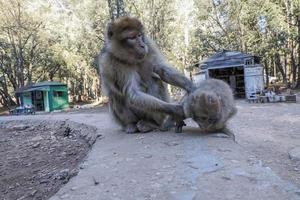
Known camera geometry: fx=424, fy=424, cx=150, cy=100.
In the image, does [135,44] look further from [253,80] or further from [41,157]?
[253,80]

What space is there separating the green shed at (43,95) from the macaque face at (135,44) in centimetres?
2235

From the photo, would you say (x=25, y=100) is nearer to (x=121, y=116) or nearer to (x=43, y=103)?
(x=43, y=103)

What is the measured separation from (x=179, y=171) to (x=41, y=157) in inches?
139

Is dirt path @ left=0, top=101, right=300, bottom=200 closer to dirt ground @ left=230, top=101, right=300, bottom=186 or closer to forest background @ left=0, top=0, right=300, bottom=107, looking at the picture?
dirt ground @ left=230, top=101, right=300, bottom=186

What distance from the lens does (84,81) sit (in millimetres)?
42938

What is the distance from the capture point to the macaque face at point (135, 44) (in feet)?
16.7

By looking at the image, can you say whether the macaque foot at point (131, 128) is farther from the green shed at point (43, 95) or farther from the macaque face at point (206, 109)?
the green shed at point (43, 95)

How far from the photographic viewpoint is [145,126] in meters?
5.55

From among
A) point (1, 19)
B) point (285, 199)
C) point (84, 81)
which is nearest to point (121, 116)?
point (285, 199)

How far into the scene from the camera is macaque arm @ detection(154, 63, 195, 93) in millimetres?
5340

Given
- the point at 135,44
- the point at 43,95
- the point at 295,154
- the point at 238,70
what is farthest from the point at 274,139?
the point at 43,95

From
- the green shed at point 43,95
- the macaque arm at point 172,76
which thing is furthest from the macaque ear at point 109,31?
the green shed at point 43,95

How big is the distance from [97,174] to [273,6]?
69.6 feet

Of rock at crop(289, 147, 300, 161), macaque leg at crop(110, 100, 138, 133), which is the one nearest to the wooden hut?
rock at crop(289, 147, 300, 161)
